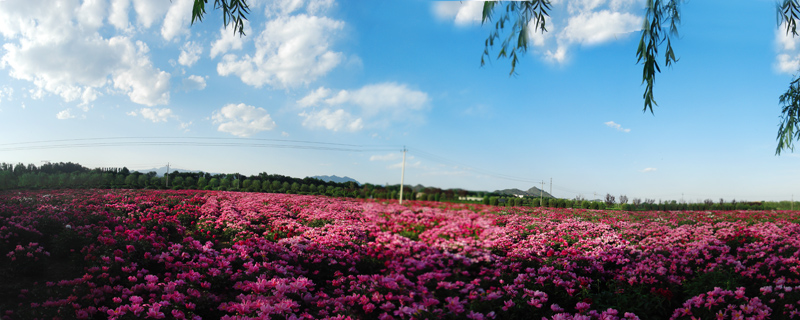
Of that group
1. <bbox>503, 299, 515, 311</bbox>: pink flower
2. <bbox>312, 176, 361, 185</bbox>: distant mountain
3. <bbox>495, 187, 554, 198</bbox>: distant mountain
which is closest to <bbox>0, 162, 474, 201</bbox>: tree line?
<bbox>312, 176, 361, 185</bbox>: distant mountain

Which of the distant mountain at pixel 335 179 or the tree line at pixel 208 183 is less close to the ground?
the distant mountain at pixel 335 179

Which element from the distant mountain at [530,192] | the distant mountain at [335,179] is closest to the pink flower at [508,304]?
the distant mountain at [530,192]

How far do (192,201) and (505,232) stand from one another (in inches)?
83.0

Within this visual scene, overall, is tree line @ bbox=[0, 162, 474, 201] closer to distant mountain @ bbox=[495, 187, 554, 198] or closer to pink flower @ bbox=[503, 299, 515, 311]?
distant mountain @ bbox=[495, 187, 554, 198]

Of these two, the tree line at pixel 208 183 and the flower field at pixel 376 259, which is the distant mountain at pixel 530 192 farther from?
the tree line at pixel 208 183

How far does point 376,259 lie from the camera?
2262 millimetres

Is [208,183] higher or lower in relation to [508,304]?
higher

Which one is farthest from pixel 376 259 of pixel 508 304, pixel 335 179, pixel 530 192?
pixel 530 192

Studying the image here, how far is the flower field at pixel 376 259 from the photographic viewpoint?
1820 millimetres

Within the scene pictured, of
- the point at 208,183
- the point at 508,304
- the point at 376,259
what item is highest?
the point at 208,183

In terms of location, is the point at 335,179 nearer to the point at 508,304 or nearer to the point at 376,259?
the point at 376,259

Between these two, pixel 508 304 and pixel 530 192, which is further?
pixel 530 192

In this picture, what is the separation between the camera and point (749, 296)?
79.0 inches

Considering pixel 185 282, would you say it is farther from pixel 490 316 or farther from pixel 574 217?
pixel 574 217
